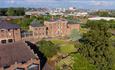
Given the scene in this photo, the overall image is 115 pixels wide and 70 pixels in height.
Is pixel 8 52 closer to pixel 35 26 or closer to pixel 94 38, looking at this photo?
pixel 94 38

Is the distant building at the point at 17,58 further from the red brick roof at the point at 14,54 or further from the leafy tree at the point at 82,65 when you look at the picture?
the leafy tree at the point at 82,65

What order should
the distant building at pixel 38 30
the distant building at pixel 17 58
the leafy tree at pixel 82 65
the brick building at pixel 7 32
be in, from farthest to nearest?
1. the distant building at pixel 38 30
2. the brick building at pixel 7 32
3. the distant building at pixel 17 58
4. the leafy tree at pixel 82 65

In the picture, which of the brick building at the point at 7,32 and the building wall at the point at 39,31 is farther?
the building wall at the point at 39,31

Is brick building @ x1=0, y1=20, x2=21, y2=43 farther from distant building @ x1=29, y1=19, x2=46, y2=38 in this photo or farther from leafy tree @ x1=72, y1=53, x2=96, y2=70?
leafy tree @ x1=72, y1=53, x2=96, y2=70

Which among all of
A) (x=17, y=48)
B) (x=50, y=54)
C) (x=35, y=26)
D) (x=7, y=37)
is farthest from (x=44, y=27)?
(x=17, y=48)

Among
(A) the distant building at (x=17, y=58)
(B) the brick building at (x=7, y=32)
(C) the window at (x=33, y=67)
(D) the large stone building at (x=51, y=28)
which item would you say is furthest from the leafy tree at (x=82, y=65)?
(D) the large stone building at (x=51, y=28)

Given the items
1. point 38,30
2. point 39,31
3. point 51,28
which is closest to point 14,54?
point 38,30

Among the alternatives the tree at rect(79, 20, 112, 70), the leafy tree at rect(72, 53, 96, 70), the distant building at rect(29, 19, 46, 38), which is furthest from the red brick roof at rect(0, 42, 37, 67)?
the distant building at rect(29, 19, 46, 38)
